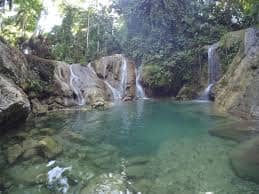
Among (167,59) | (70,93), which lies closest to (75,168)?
(70,93)

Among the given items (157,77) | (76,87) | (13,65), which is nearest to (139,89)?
(157,77)

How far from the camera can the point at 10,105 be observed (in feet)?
27.6

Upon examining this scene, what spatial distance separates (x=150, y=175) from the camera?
5.73 meters

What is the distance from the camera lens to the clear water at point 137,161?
524cm

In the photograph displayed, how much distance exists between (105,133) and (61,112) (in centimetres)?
522

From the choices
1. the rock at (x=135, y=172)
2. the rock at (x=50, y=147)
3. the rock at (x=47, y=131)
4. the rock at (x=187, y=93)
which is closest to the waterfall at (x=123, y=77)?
the rock at (x=187, y=93)

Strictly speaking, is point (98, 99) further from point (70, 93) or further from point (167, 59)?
point (167, 59)

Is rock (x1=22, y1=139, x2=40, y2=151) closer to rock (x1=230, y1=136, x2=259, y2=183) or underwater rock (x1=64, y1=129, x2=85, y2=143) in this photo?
underwater rock (x1=64, y1=129, x2=85, y2=143)

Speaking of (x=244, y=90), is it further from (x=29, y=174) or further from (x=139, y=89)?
(x=139, y=89)

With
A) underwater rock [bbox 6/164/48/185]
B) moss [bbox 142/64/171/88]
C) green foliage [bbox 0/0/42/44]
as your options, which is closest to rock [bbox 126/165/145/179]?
underwater rock [bbox 6/164/48/185]

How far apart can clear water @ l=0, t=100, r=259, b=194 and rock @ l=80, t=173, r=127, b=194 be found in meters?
0.04

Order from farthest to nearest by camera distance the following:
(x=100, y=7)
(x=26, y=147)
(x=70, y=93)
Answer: (x=100, y=7)
(x=70, y=93)
(x=26, y=147)

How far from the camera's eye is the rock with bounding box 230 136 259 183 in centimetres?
545

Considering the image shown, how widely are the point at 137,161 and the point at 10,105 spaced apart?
4.41 metres
